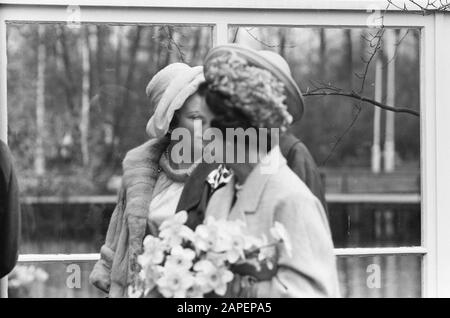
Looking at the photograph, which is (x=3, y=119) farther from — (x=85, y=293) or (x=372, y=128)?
(x=372, y=128)

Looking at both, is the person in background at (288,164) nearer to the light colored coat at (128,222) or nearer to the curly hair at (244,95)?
the curly hair at (244,95)

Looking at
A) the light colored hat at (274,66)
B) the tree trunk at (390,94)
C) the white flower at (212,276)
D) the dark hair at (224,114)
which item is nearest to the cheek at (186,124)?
the dark hair at (224,114)

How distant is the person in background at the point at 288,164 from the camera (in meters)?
3.27

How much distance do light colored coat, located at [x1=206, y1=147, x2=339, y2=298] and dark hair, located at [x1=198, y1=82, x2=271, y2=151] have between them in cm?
15

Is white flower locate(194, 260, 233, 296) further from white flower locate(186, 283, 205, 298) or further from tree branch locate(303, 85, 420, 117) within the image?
tree branch locate(303, 85, 420, 117)

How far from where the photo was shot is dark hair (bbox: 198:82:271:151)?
3.20 m

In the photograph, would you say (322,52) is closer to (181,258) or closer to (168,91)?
(168,91)

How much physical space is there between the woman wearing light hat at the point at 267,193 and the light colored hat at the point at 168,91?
145 millimetres

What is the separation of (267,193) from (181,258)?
0.36 metres

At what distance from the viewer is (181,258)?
10.6ft

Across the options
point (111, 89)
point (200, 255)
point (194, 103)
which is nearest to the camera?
point (200, 255)

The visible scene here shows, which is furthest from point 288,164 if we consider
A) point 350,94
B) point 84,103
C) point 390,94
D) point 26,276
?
point 26,276

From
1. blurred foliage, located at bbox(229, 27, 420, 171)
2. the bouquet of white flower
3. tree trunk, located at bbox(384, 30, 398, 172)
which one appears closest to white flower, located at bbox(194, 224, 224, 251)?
the bouquet of white flower

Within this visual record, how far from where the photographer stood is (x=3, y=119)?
3.58 meters
